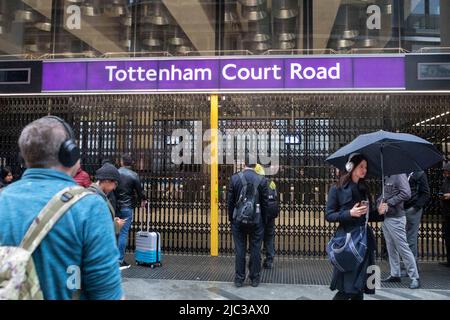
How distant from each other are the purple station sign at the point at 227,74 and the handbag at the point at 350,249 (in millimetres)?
4434

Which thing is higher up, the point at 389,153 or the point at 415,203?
the point at 389,153

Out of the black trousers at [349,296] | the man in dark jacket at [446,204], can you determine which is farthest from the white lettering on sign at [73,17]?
the black trousers at [349,296]

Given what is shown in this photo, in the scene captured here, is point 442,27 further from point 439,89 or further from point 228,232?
point 228,232

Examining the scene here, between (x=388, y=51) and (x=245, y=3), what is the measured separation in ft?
10.8

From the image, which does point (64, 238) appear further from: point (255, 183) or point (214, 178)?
point (214, 178)

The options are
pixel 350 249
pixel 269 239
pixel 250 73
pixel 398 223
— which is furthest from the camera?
pixel 250 73

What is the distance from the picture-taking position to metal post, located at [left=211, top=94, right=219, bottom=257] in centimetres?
829

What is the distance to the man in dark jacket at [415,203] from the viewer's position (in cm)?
674

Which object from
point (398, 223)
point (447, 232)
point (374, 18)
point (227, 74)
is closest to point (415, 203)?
point (398, 223)

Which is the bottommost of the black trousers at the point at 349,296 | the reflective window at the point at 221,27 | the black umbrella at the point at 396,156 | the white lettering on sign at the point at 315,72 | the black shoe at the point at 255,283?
the black shoe at the point at 255,283

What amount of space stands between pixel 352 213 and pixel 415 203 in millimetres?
3252

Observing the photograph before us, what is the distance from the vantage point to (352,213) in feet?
13.1

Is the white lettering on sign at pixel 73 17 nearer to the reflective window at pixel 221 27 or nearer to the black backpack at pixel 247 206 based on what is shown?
the reflective window at pixel 221 27

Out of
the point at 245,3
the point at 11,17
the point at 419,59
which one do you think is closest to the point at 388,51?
the point at 419,59
